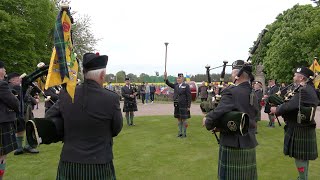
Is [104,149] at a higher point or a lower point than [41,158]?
higher

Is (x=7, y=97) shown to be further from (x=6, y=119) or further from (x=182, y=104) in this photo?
(x=182, y=104)

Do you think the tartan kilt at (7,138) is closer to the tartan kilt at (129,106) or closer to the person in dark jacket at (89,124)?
the person in dark jacket at (89,124)

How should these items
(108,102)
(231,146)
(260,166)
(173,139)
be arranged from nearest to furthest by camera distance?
(108,102)
(231,146)
(260,166)
(173,139)

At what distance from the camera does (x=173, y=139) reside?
9.66m

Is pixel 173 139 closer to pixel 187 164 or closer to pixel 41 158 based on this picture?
pixel 187 164

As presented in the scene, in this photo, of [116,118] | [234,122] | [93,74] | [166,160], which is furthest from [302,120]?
[93,74]

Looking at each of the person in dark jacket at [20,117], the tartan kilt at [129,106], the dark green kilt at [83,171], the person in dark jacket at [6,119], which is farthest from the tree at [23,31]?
the dark green kilt at [83,171]

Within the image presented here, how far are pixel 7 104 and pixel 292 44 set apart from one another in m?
32.7

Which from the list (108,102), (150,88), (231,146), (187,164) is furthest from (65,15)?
(150,88)

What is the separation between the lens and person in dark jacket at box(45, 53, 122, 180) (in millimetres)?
2965

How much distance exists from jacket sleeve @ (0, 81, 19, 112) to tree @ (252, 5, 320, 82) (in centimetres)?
2894

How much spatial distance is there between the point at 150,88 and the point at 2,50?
11.8m

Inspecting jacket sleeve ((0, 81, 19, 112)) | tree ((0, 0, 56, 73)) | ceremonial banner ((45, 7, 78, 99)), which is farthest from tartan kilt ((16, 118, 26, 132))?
tree ((0, 0, 56, 73))

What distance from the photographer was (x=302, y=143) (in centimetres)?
536
